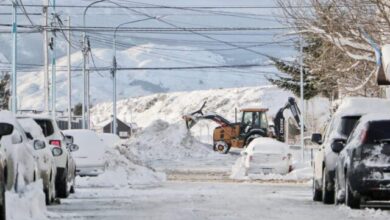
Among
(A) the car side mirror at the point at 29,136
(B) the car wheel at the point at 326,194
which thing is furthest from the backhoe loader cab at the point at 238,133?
(A) the car side mirror at the point at 29,136

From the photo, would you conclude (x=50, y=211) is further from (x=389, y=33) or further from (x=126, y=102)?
(x=126, y=102)

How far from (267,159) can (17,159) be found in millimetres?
21856

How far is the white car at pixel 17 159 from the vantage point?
1463cm

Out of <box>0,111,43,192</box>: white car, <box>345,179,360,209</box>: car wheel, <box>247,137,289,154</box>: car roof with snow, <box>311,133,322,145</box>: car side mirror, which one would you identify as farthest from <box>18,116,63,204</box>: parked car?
<box>247,137,289,154</box>: car roof with snow

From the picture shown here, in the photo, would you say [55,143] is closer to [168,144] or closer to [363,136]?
[363,136]

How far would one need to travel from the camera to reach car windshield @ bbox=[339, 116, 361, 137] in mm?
20641

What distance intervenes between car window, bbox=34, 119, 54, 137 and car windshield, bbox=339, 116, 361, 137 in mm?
6633

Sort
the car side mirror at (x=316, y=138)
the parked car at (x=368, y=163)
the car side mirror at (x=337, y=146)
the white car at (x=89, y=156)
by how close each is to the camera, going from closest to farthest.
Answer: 1. the parked car at (x=368, y=163)
2. the car side mirror at (x=337, y=146)
3. the car side mirror at (x=316, y=138)
4. the white car at (x=89, y=156)

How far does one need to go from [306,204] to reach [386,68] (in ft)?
24.4

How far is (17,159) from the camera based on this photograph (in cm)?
1548

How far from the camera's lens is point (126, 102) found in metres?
189

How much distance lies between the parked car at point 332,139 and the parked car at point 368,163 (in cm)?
230

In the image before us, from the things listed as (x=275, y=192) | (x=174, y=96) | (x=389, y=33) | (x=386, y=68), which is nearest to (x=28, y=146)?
(x=275, y=192)

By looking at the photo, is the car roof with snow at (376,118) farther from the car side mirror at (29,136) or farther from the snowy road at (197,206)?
the car side mirror at (29,136)
